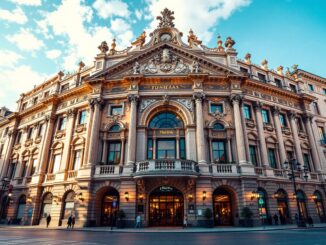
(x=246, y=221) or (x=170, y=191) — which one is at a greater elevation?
(x=170, y=191)

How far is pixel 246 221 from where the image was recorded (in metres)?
21.4

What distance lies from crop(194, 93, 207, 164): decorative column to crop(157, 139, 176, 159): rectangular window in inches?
122

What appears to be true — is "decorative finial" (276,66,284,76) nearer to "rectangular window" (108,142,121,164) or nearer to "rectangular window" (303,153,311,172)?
"rectangular window" (303,153,311,172)

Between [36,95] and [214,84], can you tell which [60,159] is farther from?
[214,84]

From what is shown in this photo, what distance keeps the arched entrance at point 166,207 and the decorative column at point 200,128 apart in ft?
14.5

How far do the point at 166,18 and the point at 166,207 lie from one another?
85.8 feet

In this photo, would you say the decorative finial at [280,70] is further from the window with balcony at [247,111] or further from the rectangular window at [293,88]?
the window with balcony at [247,111]

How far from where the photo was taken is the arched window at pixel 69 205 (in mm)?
24969

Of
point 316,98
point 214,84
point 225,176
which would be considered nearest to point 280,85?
point 316,98

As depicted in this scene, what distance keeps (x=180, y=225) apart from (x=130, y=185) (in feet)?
21.6

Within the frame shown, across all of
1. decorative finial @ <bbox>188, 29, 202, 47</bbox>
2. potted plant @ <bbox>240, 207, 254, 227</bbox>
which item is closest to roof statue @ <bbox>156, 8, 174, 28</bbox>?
decorative finial @ <bbox>188, 29, 202, 47</bbox>

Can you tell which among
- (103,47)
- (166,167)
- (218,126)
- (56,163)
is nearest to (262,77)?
(218,126)

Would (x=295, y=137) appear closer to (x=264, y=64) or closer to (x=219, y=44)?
(x=264, y=64)

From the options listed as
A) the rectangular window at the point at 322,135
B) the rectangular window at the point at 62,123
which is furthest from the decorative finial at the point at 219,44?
the rectangular window at the point at 62,123
